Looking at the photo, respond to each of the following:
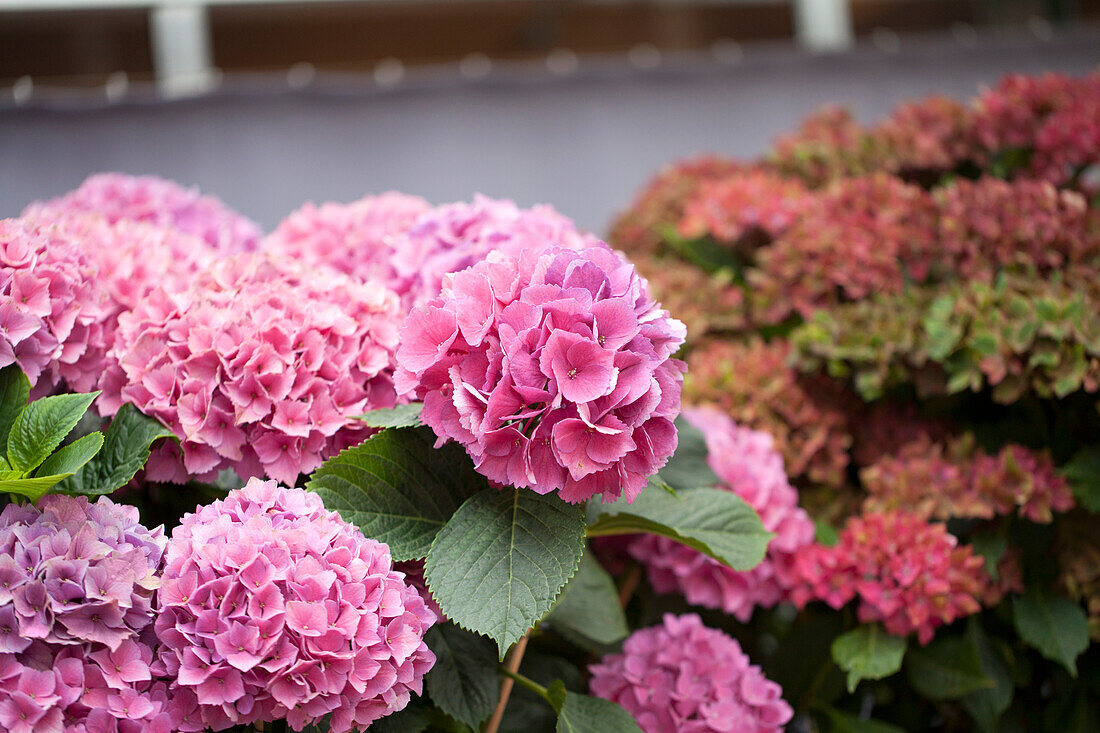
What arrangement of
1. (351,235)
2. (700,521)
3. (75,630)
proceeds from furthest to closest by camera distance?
(351,235) → (700,521) → (75,630)

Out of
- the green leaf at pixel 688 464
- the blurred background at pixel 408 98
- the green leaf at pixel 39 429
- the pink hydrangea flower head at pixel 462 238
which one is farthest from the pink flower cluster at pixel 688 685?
the blurred background at pixel 408 98

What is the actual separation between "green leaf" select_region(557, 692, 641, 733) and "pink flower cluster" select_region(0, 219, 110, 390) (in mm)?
441

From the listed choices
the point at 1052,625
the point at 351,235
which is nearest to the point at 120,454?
the point at 351,235

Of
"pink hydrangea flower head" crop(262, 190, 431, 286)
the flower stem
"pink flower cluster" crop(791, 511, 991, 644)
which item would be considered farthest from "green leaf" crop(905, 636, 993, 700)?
"pink hydrangea flower head" crop(262, 190, 431, 286)

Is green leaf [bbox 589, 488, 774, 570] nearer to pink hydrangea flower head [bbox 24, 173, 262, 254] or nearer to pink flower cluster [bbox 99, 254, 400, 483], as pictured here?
pink flower cluster [bbox 99, 254, 400, 483]

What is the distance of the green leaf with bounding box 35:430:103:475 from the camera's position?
512 mm

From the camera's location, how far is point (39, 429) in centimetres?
53

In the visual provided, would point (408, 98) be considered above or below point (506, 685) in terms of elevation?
above

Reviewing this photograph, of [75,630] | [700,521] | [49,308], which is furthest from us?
[700,521]

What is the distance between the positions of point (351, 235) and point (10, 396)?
332 millimetres

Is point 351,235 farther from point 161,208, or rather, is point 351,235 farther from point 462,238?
point 161,208

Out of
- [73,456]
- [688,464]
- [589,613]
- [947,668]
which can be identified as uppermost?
[73,456]

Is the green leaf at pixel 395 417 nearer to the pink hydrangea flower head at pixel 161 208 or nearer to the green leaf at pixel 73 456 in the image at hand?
the green leaf at pixel 73 456

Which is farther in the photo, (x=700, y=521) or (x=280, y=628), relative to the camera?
(x=700, y=521)
